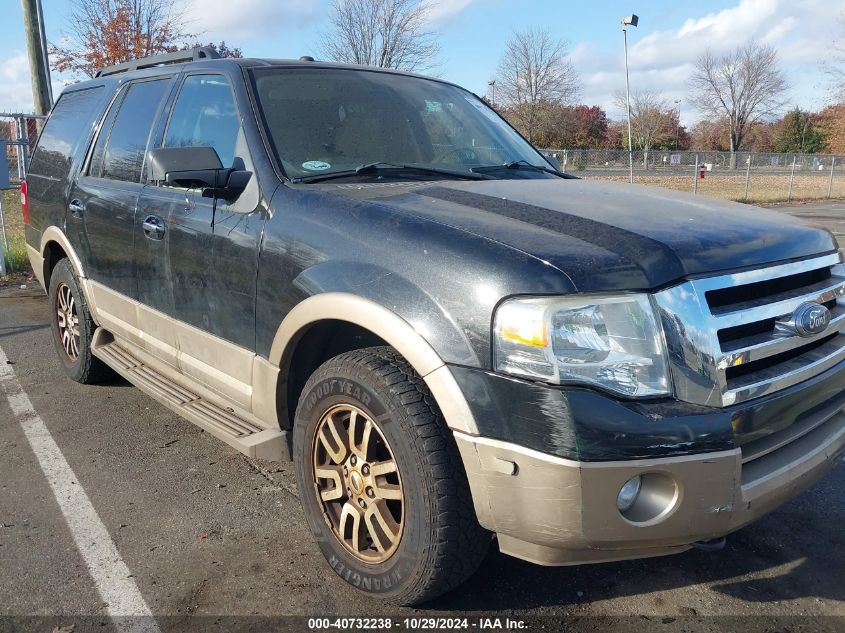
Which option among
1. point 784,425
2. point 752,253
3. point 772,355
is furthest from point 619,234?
point 784,425

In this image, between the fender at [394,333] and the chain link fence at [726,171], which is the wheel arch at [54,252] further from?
the chain link fence at [726,171]

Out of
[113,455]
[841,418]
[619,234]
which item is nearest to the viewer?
[619,234]

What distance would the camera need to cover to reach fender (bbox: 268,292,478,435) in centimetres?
212

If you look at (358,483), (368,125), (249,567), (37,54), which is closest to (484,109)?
(368,125)

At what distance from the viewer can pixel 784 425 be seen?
228 centimetres

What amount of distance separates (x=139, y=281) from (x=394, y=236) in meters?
2.01

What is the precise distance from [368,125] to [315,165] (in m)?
0.46

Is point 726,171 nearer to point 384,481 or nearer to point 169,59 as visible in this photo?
point 169,59

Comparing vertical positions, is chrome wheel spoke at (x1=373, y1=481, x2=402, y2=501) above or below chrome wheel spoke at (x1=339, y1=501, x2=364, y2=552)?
above

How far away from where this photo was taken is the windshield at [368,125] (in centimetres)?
314

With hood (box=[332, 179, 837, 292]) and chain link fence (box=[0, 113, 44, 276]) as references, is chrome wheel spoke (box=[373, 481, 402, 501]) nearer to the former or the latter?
hood (box=[332, 179, 837, 292])

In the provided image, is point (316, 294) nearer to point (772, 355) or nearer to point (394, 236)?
point (394, 236)

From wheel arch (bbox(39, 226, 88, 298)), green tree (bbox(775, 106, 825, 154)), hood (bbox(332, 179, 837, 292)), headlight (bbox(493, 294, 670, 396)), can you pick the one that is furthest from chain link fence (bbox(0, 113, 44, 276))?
green tree (bbox(775, 106, 825, 154))

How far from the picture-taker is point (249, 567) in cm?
287
